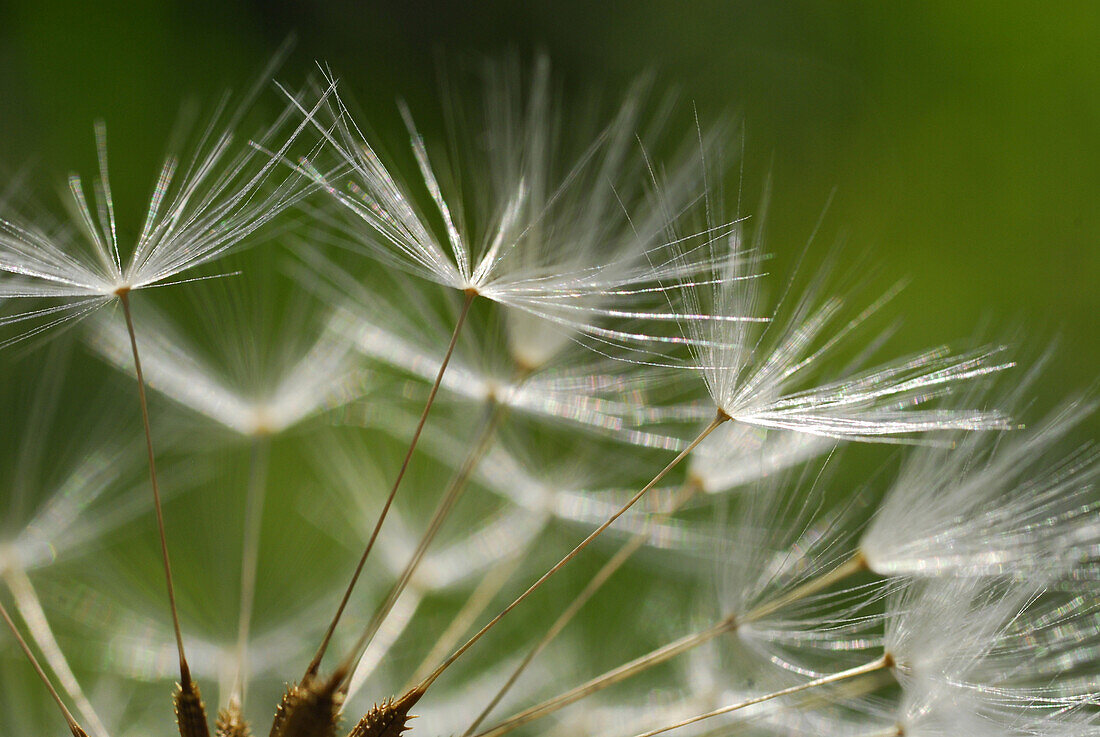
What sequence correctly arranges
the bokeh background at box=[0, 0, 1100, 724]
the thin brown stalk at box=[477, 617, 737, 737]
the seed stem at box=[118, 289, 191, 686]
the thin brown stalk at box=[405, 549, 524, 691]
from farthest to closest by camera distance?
the bokeh background at box=[0, 0, 1100, 724], the thin brown stalk at box=[405, 549, 524, 691], the thin brown stalk at box=[477, 617, 737, 737], the seed stem at box=[118, 289, 191, 686]

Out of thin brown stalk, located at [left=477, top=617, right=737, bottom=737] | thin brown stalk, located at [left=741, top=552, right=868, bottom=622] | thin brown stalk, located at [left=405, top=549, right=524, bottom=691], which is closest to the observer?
thin brown stalk, located at [left=477, top=617, right=737, bottom=737]

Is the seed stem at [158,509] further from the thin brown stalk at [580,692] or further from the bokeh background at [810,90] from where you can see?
the bokeh background at [810,90]

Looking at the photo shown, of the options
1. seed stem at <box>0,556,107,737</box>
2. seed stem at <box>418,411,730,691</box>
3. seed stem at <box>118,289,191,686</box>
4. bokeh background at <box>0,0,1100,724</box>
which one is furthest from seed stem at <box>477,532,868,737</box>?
bokeh background at <box>0,0,1100,724</box>

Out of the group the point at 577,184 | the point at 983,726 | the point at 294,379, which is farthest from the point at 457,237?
the point at 983,726

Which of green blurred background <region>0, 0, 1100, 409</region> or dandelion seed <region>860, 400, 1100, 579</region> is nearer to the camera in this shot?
dandelion seed <region>860, 400, 1100, 579</region>

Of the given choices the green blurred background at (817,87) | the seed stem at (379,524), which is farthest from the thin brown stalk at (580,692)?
the green blurred background at (817,87)

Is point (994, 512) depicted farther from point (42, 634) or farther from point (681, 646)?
point (42, 634)

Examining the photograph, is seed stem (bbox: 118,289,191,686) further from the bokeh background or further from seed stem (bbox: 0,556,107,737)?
the bokeh background
